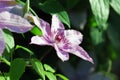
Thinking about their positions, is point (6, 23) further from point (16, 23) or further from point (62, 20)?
point (62, 20)

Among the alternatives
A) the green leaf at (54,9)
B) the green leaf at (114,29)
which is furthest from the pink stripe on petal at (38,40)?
the green leaf at (114,29)

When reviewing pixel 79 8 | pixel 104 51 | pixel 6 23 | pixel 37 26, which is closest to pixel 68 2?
pixel 79 8

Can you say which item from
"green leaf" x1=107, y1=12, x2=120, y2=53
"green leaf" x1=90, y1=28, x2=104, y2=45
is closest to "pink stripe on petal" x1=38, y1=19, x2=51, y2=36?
"green leaf" x1=90, y1=28, x2=104, y2=45

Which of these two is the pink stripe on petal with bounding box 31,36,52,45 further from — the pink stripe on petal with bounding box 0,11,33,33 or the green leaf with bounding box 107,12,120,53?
the green leaf with bounding box 107,12,120,53

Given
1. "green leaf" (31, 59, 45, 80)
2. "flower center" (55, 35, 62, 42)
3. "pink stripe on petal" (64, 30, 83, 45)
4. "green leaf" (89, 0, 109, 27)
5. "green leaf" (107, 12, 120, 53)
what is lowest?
"green leaf" (107, 12, 120, 53)

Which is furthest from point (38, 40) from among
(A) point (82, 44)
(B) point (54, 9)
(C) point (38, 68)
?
(A) point (82, 44)

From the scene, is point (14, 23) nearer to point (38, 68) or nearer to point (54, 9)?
point (38, 68)

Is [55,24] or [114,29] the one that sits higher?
[55,24]
